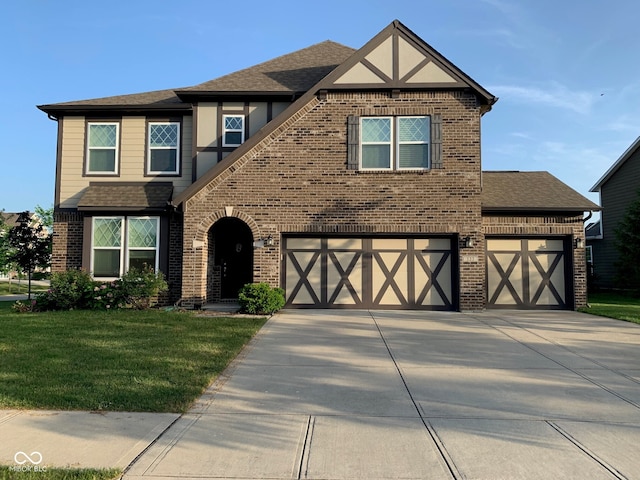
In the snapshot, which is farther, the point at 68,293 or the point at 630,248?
the point at 630,248

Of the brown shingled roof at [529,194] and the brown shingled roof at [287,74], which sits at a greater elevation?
the brown shingled roof at [287,74]

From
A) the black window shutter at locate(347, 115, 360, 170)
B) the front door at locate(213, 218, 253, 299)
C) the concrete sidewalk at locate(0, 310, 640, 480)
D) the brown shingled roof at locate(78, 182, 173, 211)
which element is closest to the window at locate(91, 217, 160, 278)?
the brown shingled roof at locate(78, 182, 173, 211)

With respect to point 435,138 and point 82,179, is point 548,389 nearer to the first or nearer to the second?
point 435,138

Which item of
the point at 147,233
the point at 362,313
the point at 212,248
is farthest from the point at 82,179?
the point at 362,313

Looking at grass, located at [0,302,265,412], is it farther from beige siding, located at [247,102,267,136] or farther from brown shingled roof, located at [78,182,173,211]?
beige siding, located at [247,102,267,136]

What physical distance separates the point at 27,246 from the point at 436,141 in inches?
705

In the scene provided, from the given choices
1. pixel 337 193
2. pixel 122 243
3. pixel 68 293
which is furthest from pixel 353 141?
pixel 68 293

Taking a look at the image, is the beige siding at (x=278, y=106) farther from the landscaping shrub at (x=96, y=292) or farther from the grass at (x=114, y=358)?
the grass at (x=114, y=358)

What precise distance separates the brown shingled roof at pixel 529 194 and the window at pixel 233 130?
25.8 feet

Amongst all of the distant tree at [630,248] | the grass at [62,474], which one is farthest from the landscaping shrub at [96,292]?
the distant tree at [630,248]

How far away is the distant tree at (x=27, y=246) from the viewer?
19.2 meters

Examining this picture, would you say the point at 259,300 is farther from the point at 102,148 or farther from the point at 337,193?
the point at 102,148

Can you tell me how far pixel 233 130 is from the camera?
553 inches

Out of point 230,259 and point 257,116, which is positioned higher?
point 257,116
